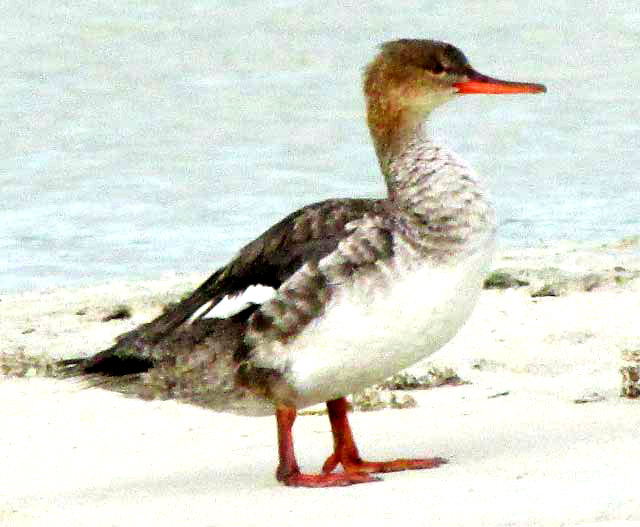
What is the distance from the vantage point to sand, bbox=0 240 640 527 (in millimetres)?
6277

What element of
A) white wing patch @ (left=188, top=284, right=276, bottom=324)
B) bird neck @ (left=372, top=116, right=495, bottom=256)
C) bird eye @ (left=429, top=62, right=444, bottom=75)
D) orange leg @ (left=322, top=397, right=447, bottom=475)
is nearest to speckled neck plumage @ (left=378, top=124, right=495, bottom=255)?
bird neck @ (left=372, top=116, right=495, bottom=256)

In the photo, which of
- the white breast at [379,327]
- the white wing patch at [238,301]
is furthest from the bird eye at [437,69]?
the white wing patch at [238,301]

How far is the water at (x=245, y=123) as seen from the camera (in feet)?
42.0

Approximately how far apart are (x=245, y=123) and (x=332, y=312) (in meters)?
9.44

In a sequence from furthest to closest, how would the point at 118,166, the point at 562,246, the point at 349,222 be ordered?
the point at 118,166, the point at 562,246, the point at 349,222

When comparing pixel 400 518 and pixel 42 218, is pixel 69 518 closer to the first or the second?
pixel 400 518

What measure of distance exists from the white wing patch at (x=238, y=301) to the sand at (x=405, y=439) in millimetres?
600

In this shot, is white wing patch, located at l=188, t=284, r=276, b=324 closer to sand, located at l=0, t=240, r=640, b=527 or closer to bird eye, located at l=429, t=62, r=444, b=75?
sand, located at l=0, t=240, r=640, b=527

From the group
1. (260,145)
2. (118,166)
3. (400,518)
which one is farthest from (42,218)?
(400,518)

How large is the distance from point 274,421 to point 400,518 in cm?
194

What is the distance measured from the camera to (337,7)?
66.1ft

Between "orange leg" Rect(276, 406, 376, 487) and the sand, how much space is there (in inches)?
2.1

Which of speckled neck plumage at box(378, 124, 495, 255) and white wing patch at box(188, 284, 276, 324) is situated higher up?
speckled neck plumage at box(378, 124, 495, 255)

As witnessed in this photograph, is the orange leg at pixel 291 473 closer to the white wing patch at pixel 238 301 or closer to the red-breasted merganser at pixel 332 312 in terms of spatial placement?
the red-breasted merganser at pixel 332 312
